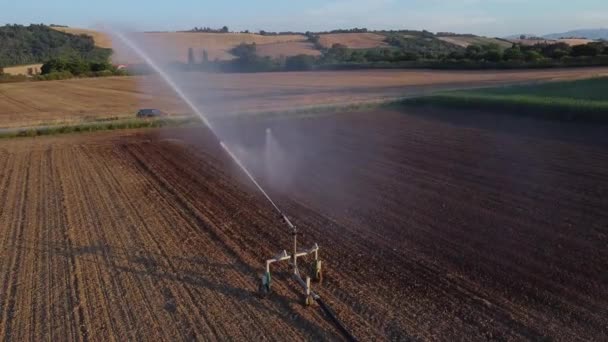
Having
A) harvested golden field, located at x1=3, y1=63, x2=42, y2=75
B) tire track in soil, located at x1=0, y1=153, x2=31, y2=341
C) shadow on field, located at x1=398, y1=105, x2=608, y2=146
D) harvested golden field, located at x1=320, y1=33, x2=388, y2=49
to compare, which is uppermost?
harvested golden field, located at x1=320, y1=33, x2=388, y2=49

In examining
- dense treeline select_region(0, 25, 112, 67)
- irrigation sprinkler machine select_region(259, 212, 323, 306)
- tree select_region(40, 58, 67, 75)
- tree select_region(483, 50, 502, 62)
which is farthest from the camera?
dense treeline select_region(0, 25, 112, 67)

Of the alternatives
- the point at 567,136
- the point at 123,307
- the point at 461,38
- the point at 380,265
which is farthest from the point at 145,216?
the point at 461,38

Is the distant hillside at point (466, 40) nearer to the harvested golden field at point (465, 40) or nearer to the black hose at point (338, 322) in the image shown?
the harvested golden field at point (465, 40)

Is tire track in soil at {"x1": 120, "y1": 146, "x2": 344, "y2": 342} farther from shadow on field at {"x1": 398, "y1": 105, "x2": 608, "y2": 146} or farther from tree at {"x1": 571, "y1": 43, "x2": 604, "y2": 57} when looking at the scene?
tree at {"x1": 571, "y1": 43, "x2": 604, "y2": 57}

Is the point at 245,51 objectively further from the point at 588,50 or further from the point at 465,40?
the point at 465,40

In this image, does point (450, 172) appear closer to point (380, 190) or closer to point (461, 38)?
point (380, 190)

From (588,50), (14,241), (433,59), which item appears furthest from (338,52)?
(14,241)

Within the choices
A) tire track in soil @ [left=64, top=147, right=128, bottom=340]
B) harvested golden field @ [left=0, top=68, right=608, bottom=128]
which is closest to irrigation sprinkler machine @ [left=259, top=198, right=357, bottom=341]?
tire track in soil @ [left=64, top=147, right=128, bottom=340]
